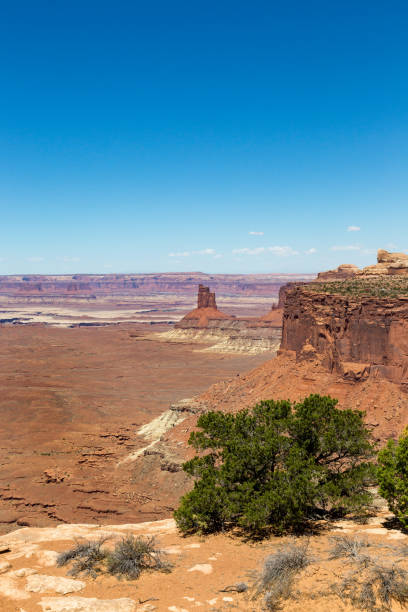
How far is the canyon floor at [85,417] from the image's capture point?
3381cm

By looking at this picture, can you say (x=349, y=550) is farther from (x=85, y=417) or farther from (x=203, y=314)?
(x=203, y=314)

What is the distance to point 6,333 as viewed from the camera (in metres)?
161

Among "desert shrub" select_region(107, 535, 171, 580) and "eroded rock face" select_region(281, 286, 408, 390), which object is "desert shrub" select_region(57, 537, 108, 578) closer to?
"desert shrub" select_region(107, 535, 171, 580)

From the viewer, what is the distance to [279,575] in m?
12.6

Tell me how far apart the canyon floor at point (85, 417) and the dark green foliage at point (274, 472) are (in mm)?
14127

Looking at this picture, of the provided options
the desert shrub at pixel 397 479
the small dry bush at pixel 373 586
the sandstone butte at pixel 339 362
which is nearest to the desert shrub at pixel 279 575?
the small dry bush at pixel 373 586

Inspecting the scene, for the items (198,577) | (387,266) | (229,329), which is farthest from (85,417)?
(229,329)

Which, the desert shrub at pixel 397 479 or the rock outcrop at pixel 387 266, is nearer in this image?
the desert shrub at pixel 397 479

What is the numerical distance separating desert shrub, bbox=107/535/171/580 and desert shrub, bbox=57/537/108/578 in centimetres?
43

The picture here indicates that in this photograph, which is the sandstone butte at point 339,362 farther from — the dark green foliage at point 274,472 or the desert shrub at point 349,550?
the desert shrub at point 349,550

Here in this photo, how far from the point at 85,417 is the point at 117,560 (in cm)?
4950

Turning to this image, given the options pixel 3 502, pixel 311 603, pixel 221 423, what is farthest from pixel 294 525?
pixel 3 502

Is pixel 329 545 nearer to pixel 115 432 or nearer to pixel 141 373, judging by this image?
pixel 115 432

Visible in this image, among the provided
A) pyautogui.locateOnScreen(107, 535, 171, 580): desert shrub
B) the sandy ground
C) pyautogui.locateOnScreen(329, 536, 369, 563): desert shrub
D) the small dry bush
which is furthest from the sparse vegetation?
the small dry bush
